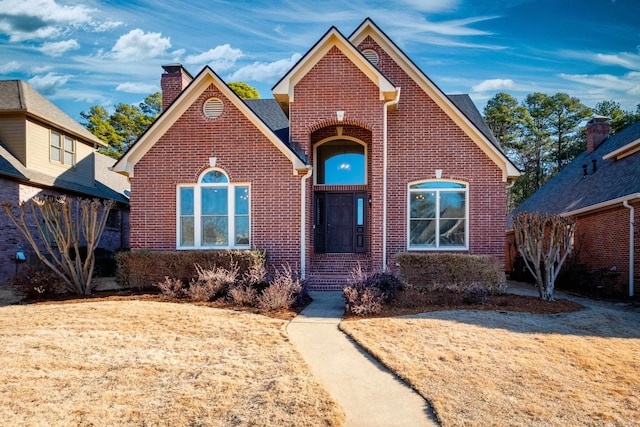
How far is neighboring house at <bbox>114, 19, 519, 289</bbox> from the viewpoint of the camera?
488 inches

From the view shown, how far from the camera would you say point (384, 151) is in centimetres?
1295

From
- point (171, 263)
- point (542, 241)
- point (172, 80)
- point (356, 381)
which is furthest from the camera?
point (172, 80)

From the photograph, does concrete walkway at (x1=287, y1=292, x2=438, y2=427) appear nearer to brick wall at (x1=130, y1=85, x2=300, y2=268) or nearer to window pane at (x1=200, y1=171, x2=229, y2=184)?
brick wall at (x1=130, y1=85, x2=300, y2=268)

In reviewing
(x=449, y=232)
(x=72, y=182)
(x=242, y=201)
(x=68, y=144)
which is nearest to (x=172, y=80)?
(x=242, y=201)

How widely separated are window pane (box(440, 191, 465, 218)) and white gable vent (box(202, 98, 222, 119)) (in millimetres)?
7133

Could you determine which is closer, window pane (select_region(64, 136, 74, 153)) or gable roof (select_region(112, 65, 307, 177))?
gable roof (select_region(112, 65, 307, 177))

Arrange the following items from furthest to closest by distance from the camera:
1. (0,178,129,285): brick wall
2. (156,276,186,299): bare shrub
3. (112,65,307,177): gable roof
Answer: (0,178,129,285): brick wall, (112,65,307,177): gable roof, (156,276,186,299): bare shrub

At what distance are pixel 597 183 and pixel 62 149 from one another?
22.1 meters

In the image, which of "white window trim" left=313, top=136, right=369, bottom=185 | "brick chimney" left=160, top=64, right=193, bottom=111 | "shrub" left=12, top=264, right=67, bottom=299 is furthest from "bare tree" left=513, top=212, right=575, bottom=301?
"brick chimney" left=160, top=64, right=193, bottom=111

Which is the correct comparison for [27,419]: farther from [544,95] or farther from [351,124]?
[544,95]

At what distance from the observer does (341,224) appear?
14227 mm

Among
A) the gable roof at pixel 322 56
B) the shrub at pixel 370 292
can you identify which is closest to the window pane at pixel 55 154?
the gable roof at pixel 322 56

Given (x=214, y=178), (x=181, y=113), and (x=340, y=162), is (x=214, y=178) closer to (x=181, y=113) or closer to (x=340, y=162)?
(x=181, y=113)

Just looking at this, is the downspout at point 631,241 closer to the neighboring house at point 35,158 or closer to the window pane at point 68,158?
the neighboring house at point 35,158
